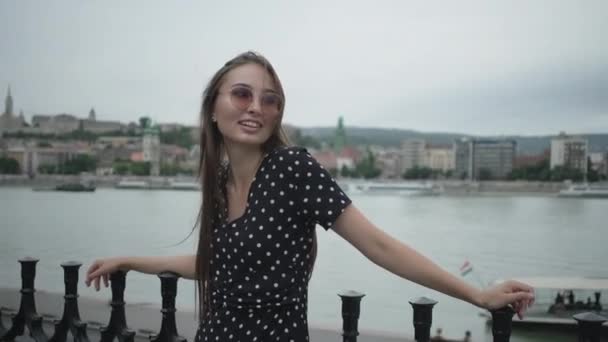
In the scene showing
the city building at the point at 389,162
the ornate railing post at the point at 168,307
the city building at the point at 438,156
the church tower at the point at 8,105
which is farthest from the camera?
the city building at the point at 438,156

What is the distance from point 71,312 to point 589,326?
1070 mm

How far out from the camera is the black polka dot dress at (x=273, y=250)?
2.62 ft

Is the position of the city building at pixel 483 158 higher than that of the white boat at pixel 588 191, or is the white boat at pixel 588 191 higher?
the city building at pixel 483 158

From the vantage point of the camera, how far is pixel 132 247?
46.9 feet

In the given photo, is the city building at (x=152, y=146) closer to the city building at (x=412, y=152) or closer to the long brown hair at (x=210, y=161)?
the long brown hair at (x=210, y=161)

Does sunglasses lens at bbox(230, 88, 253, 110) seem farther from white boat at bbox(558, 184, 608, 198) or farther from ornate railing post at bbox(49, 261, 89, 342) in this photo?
white boat at bbox(558, 184, 608, 198)

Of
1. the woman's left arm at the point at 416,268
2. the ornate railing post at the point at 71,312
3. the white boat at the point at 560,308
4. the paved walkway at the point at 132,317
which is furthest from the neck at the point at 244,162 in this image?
the white boat at the point at 560,308

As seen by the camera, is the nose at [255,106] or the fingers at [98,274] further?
the fingers at [98,274]

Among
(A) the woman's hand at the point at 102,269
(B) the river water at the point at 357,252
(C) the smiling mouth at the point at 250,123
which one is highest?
(C) the smiling mouth at the point at 250,123

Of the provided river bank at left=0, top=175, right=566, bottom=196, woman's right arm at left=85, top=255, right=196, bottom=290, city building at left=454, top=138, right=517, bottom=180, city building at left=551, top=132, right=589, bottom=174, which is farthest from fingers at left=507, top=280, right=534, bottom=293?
city building at left=454, top=138, right=517, bottom=180

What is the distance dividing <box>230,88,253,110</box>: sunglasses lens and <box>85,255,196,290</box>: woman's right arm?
0.30 meters

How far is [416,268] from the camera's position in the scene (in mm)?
751

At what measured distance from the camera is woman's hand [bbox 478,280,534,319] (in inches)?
29.2

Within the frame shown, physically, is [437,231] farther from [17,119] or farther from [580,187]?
[17,119]
